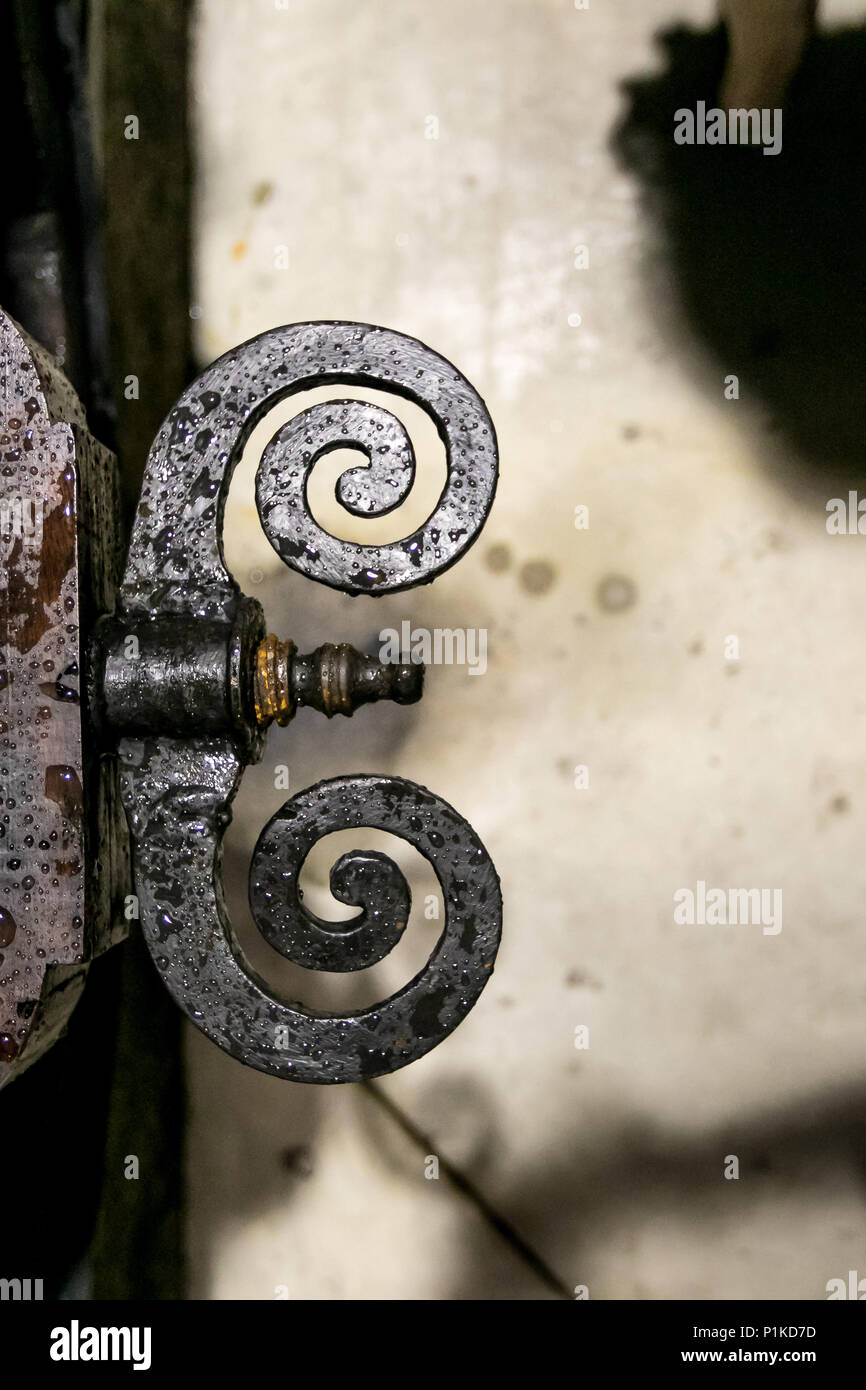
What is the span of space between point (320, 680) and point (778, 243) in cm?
65

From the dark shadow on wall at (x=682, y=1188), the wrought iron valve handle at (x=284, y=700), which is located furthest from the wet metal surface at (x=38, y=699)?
Result: the dark shadow on wall at (x=682, y=1188)

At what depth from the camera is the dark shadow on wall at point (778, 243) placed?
0.88m

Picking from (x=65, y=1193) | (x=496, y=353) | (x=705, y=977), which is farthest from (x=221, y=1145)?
(x=496, y=353)

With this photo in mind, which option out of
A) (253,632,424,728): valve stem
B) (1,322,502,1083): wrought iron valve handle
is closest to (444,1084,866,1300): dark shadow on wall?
(1,322,502,1083): wrought iron valve handle

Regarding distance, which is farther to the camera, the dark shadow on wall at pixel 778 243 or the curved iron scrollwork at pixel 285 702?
the dark shadow on wall at pixel 778 243

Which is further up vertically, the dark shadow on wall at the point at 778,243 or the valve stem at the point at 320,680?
the dark shadow on wall at the point at 778,243

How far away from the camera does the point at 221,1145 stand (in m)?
0.96

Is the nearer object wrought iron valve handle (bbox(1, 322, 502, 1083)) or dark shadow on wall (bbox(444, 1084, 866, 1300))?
wrought iron valve handle (bbox(1, 322, 502, 1083))

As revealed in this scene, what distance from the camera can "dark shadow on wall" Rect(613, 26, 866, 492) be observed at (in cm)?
88

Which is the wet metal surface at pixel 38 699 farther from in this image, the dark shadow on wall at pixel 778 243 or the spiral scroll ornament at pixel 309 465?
the dark shadow on wall at pixel 778 243

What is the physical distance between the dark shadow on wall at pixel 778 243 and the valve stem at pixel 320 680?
510 mm

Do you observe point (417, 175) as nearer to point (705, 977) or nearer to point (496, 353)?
point (496, 353)

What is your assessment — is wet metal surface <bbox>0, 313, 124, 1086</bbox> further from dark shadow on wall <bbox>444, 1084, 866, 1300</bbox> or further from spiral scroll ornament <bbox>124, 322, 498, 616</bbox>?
dark shadow on wall <bbox>444, 1084, 866, 1300</bbox>

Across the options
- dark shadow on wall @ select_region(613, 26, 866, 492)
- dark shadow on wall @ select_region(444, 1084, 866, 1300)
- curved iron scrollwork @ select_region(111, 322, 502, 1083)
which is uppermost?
dark shadow on wall @ select_region(613, 26, 866, 492)
